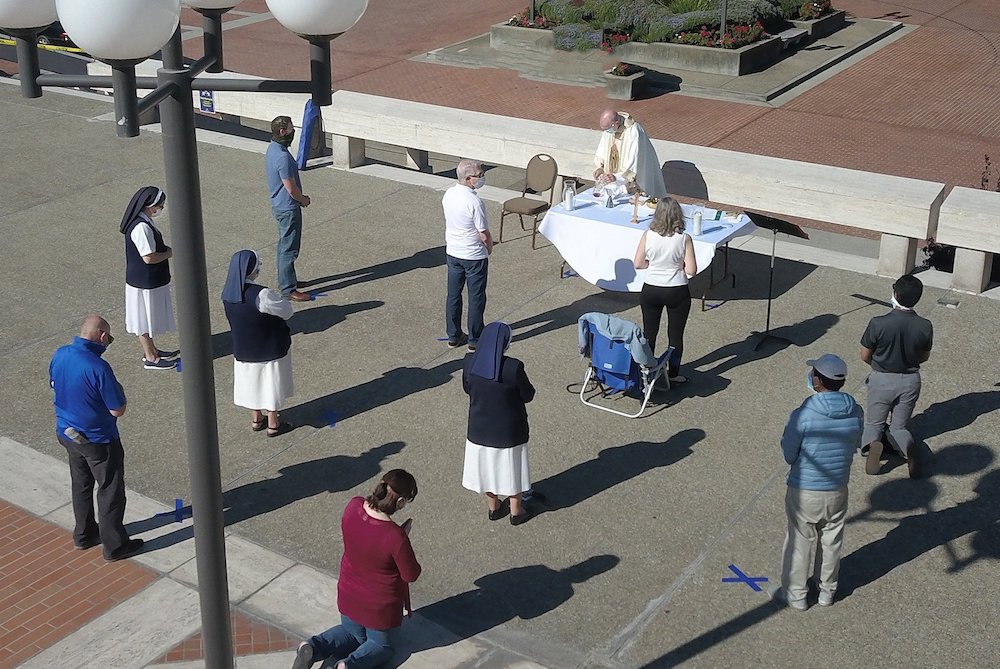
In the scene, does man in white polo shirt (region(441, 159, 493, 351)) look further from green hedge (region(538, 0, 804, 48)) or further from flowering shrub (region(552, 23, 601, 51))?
green hedge (region(538, 0, 804, 48))

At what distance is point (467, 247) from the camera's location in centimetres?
1029

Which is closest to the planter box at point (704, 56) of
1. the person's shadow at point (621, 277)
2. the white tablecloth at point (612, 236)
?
the white tablecloth at point (612, 236)

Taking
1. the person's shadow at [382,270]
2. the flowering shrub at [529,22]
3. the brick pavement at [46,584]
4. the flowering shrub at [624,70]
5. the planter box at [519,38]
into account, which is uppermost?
the flowering shrub at [529,22]

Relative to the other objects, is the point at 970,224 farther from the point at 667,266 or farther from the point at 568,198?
the point at 568,198

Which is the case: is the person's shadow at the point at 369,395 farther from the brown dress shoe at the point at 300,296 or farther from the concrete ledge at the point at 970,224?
the concrete ledge at the point at 970,224

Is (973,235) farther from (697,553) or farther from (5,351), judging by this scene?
(5,351)

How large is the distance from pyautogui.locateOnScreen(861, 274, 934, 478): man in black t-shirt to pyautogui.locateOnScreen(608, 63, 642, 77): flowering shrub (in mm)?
15646

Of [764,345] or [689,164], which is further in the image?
[689,164]

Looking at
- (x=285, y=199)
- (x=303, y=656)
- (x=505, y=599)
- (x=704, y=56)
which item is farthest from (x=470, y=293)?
(x=704, y=56)

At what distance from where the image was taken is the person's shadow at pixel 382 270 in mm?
12305

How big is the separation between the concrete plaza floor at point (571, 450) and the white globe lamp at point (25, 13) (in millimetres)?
3829

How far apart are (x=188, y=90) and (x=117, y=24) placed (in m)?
0.60

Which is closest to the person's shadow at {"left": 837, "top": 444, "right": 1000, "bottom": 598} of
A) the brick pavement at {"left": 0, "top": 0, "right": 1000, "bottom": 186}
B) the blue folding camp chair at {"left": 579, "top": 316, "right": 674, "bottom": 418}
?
the blue folding camp chair at {"left": 579, "top": 316, "right": 674, "bottom": 418}

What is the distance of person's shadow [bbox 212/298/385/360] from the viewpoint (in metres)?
11.1
